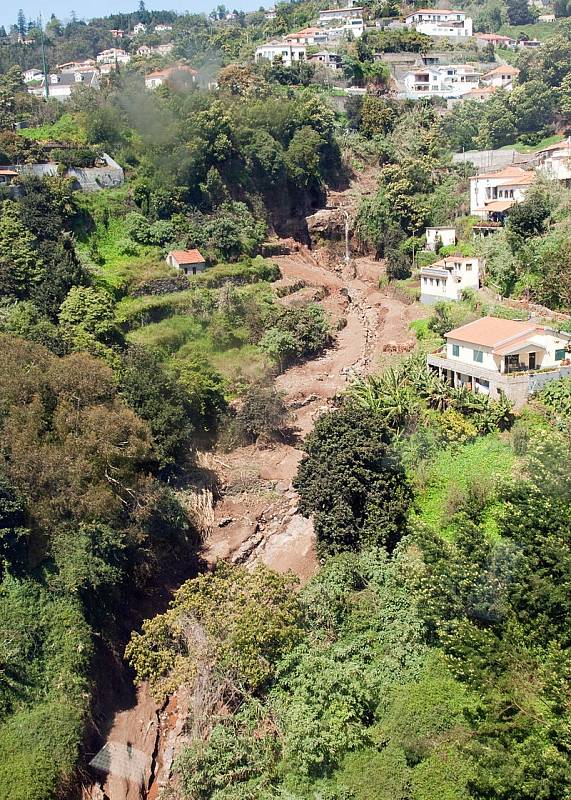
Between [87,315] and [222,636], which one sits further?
[87,315]

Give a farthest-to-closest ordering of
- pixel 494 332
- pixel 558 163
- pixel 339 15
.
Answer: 1. pixel 339 15
2. pixel 558 163
3. pixel 494 332

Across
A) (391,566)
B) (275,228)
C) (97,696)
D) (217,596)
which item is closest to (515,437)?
(391,566)

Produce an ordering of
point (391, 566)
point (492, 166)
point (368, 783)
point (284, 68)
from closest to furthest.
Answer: point (368, 783), point (391, 566), point (492, 166), point (284, 68)

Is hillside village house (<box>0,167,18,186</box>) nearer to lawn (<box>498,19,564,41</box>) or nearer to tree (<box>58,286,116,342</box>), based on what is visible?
tree (<box>58,286,116,342</box>)

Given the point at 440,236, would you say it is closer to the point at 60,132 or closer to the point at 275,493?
the point at 275,493

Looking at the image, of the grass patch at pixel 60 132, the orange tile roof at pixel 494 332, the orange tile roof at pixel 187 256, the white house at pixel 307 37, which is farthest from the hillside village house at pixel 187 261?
the white house at pixel 307 37

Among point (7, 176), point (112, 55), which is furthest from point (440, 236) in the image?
point (112, 55)

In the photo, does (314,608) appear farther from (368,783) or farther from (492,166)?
(492,166)

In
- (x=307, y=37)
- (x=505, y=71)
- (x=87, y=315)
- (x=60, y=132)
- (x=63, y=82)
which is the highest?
(x=307, y=37)
